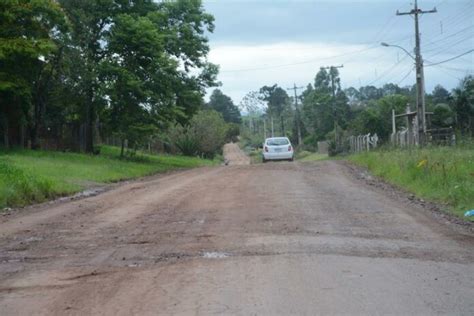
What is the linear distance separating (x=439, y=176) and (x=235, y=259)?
32.2 feet

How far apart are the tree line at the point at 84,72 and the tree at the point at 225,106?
110 metres

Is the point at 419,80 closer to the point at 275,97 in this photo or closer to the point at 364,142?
the point at 364,142

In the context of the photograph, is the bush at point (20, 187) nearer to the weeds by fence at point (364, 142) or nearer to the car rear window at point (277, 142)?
the car rear window at point (277, 142)

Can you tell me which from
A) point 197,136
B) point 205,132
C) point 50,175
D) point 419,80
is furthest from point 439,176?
point 205,132

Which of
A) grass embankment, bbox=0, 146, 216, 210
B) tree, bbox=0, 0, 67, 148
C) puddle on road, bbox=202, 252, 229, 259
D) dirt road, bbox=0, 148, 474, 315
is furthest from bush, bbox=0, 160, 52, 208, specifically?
tree, bbox=0, 0, 67, 148

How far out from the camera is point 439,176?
16.3 m

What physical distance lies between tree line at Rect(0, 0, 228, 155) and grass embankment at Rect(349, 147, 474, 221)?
1522cm

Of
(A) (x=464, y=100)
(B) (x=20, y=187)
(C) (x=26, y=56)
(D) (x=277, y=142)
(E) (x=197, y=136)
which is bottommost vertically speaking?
(B) (x=20, y=187)

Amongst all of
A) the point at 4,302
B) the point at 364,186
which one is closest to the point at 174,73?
the point at 364,186

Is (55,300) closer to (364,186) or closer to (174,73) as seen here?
(364,186)

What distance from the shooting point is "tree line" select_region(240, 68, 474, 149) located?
44912 millimetres

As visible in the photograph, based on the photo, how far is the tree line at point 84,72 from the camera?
2839cm

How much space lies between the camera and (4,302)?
6.33 meters

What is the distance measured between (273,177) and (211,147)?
41.1 metres
